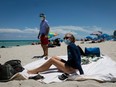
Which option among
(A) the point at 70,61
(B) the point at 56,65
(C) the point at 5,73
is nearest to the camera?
(C) the point at 5,73

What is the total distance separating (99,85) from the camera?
4668 mm

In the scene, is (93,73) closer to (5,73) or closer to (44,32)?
(5,73)

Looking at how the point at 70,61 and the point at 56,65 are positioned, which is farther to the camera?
the point at 56,65

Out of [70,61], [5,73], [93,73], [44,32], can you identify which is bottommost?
[93,73]

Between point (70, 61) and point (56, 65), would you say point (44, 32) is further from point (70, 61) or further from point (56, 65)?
point (70, 61)

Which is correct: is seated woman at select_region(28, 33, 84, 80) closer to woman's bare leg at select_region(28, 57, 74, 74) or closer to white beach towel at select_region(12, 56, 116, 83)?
woman's bare leg at select_region(28, 57, 74, 74)

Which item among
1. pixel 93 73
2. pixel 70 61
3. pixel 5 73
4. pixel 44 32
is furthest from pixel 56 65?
pixel 44 32

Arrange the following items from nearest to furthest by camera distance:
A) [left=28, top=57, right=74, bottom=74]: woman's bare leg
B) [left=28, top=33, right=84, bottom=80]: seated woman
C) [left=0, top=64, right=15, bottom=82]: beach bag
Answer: [left=0, top=64, right=15, bottom=82]: beach bag < [left=28, top=33, right=84, bottom=80]: seated woman < [left=28, top=57, right=74, bottom=74]: woman's bare leg

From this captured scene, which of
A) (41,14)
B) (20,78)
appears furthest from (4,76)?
(41,14)

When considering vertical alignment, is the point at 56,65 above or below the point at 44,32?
below

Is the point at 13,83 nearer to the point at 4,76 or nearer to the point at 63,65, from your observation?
the point at 4,76

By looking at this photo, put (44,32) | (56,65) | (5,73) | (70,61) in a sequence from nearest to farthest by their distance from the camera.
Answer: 1. (5,73)
2. (70,61)
3. (56,65)
4. (44,32)

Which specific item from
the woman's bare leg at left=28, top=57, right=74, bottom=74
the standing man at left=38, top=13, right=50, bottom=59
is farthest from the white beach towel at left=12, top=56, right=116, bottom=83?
the standing man at left=38, top=13, right=50, bottom=59

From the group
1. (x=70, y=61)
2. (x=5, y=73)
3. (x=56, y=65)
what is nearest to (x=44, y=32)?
(x=56, y=65)
